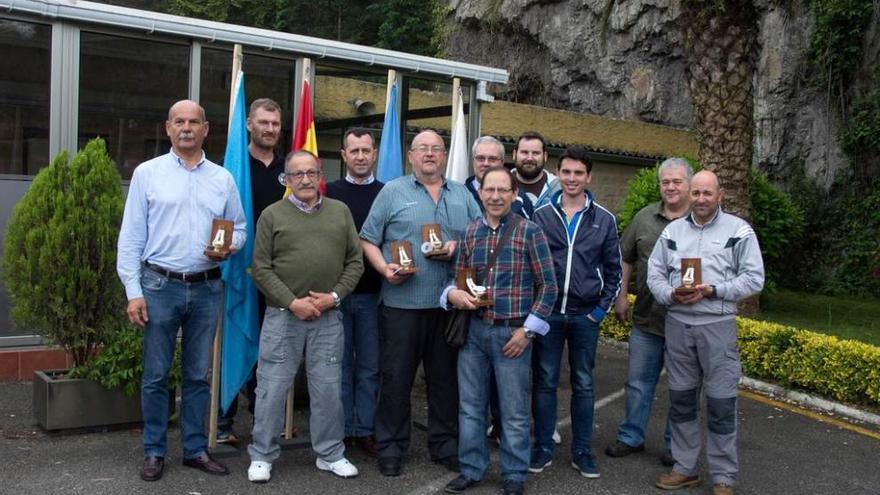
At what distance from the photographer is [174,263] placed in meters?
4.96

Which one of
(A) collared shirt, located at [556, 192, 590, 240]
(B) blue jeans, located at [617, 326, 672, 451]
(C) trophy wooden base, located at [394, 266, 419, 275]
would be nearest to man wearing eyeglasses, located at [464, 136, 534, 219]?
(A) collared shirt, located at [556, 192, 590, 240]

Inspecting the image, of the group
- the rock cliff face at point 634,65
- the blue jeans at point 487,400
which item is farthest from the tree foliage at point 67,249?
the rock cliff face at point 634,65

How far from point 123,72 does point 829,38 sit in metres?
15.2

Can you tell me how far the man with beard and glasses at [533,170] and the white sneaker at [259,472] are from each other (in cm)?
240

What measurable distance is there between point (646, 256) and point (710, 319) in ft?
3.01

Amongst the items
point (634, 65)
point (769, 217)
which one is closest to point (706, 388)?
point (769, 217)

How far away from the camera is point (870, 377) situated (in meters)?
7.31

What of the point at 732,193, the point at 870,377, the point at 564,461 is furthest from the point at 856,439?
the point at 732,193

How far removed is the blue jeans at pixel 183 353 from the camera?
16.3ft

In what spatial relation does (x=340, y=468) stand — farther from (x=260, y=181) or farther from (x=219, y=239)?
(x=260, y=181)

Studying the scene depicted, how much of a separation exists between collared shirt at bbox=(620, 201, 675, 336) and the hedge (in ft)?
8.78

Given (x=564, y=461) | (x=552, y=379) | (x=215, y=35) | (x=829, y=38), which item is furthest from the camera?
(x=829, y=38)

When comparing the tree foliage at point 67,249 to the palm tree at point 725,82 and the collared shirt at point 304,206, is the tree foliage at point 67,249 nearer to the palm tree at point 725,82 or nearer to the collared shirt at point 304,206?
the collared shirt at point 304,206

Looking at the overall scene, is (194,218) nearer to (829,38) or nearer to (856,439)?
(856,439)
